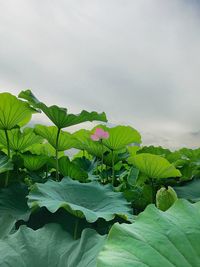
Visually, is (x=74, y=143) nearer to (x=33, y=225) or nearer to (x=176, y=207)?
(x=33, y=225)

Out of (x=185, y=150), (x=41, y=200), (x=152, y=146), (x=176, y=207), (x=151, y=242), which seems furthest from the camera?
(x=185, y=150)

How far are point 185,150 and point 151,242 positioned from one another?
2.03 m

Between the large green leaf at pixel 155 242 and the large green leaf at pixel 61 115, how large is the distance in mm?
866

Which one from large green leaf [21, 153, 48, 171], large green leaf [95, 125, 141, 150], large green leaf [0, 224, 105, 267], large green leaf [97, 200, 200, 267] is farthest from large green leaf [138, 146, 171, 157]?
large green leaf [97, 200, 200, 267]

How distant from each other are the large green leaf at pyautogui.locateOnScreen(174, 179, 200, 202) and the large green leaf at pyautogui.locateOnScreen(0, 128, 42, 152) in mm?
702

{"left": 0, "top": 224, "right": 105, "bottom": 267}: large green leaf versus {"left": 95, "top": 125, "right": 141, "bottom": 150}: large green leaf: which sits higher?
{"left": 95, "top": 125, "right": 141, "bottom": 150}: large green leaf

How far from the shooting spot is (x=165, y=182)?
1804 millimetres

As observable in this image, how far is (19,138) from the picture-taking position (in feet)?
6.11

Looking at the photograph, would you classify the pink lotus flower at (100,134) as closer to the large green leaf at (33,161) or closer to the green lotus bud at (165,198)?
the large green leaf at (33,161)

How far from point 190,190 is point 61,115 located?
25.2 inches

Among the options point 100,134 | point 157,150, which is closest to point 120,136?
point 100,134

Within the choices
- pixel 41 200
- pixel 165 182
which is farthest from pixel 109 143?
pixel 41 200

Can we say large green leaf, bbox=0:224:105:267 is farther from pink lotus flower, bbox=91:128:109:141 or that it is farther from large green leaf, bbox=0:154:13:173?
pink lotus flower, bbox=91:128:109:141

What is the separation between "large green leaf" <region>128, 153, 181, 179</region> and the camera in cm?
153
